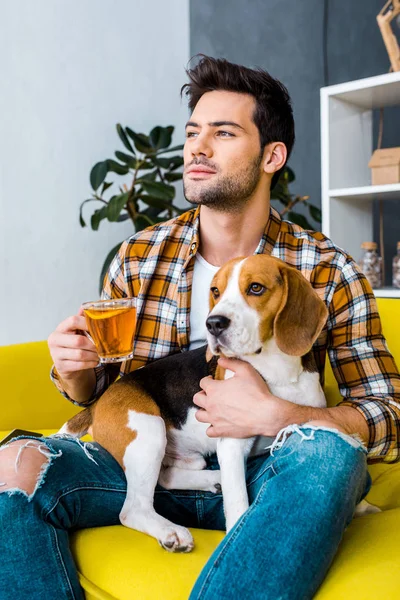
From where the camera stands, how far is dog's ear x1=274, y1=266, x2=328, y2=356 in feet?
5.01

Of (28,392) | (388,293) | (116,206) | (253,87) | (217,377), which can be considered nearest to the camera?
(217,377)

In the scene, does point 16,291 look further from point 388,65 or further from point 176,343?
point 388,65

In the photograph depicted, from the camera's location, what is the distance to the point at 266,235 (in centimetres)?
202

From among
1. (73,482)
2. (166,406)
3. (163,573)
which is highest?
(166,406)

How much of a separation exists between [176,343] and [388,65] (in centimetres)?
233

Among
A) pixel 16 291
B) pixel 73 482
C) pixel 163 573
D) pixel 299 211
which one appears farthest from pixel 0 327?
pixel 163 573

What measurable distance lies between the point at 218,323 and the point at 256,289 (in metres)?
0.15

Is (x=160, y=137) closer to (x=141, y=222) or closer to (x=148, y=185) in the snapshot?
(x=148, y=185)

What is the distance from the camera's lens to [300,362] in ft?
5.35

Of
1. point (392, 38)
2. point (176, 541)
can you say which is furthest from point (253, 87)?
point (176, 541)

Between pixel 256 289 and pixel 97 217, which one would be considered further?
pixel 97 217

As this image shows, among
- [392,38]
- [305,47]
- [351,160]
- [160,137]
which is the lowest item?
[351,160]

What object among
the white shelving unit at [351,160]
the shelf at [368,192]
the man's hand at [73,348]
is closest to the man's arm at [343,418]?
the man's hand at [73,348]

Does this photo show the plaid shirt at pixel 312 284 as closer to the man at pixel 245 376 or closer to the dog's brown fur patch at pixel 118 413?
the man at pixel 245 376
